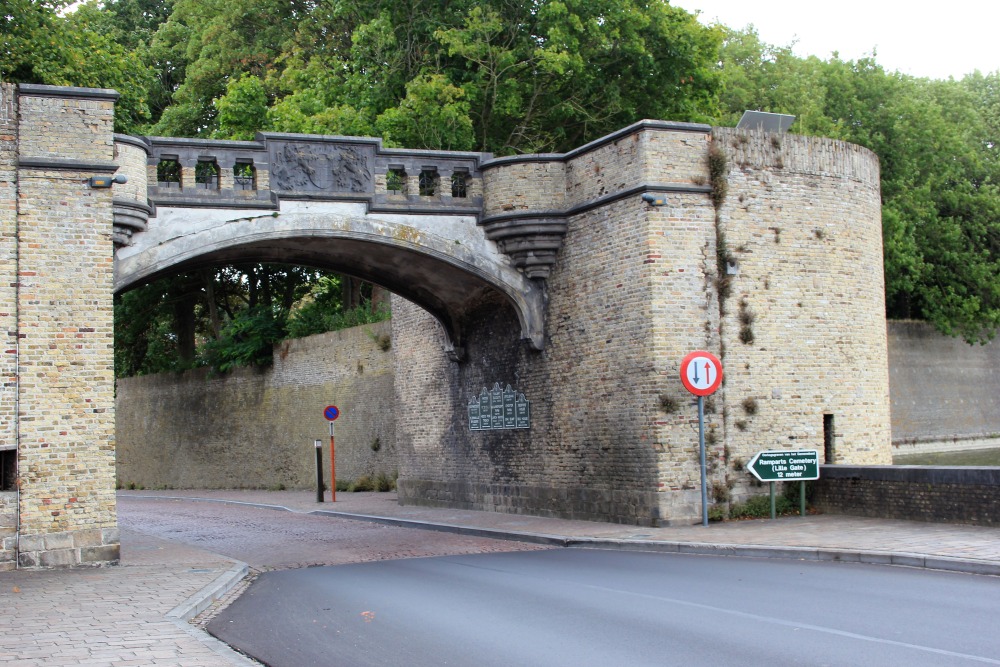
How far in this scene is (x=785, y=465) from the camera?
15.9 metres

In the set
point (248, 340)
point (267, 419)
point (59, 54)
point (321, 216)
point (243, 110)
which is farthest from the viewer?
point (248, 340)

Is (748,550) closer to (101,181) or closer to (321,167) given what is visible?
(321,167)

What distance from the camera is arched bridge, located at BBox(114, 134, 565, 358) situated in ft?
53.7

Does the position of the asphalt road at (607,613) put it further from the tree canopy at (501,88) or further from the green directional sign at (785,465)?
the tree canopy at (501,88)

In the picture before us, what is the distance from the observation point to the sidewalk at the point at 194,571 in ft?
25.9

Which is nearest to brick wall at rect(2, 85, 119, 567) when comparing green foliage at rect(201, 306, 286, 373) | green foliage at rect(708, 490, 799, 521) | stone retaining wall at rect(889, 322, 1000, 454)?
green foliage at rect(708, 490, 799, 521)

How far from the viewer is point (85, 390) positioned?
13898mm

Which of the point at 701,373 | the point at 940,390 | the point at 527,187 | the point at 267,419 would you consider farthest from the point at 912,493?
the point at 940,390

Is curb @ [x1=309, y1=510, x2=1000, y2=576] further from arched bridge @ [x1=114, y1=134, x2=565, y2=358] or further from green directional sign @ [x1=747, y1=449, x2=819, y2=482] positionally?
arched bridge @ [x1=114, y1=134, x2=565, y2=358]

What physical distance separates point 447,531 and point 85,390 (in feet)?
20.9

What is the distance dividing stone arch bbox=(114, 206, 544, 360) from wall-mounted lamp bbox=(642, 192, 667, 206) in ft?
10.5

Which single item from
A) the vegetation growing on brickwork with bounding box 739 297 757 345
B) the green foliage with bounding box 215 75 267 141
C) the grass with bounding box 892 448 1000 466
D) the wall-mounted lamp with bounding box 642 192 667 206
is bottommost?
the grass with bounding box 892 448 1000 466

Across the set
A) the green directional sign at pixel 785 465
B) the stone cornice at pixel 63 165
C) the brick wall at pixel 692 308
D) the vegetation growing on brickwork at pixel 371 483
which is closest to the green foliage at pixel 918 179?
the vegetation growing on brickwork at pixel 371 483

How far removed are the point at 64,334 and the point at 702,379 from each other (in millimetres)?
8403
